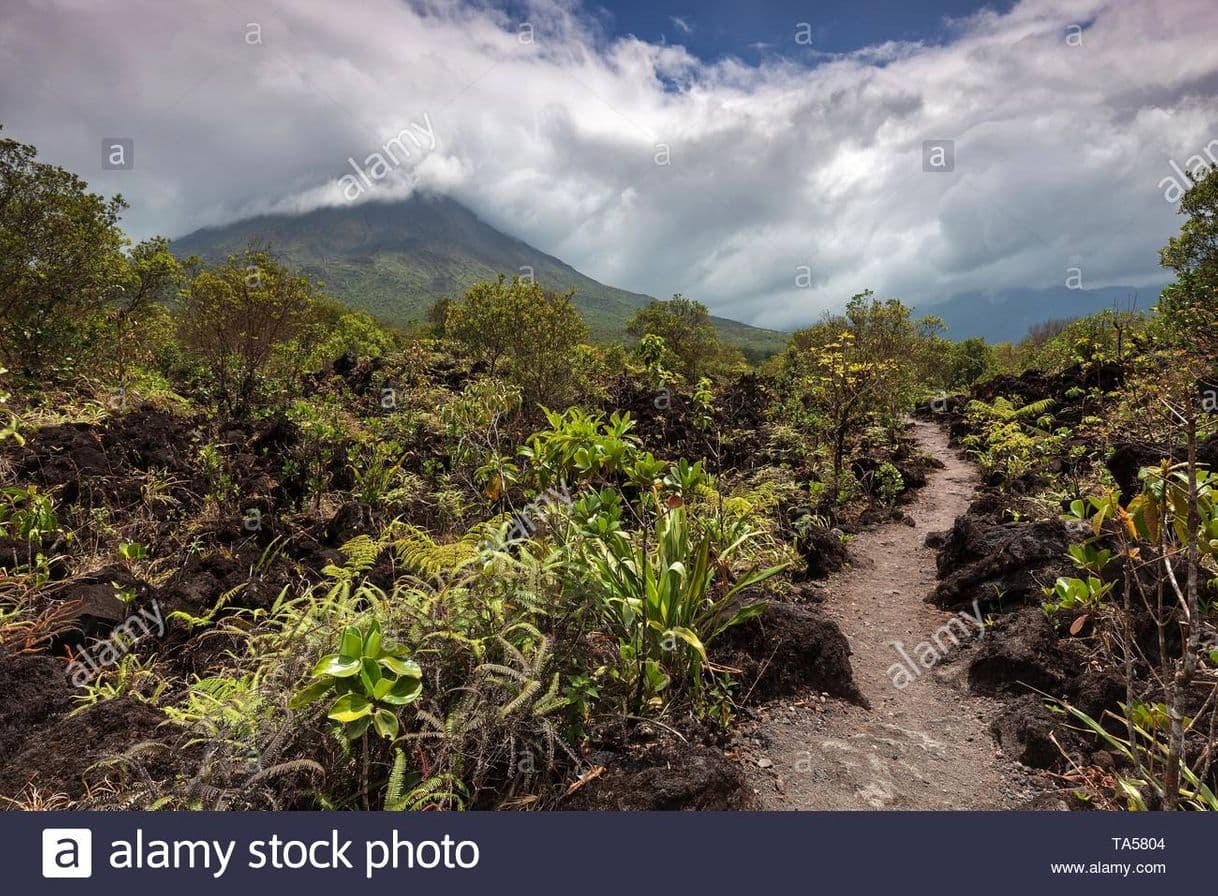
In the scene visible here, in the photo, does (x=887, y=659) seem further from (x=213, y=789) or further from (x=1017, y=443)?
(x=1017, y=443)

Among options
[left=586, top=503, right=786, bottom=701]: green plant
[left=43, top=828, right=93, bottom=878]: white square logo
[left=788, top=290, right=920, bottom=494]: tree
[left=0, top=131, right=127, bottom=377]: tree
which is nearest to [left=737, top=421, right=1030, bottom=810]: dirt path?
[left=586, top=503, right=786, bottom=701]: green plant

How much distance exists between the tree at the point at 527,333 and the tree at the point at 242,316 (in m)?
3.62

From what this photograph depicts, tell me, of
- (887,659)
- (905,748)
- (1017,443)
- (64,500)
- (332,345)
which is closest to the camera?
(905,748)

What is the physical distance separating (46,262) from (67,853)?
1062cm

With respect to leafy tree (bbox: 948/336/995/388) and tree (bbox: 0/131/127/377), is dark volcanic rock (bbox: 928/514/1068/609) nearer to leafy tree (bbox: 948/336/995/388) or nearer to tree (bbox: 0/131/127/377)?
tree (bbox: 0/131/127/377)

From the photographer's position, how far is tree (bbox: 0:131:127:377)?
28.8ft

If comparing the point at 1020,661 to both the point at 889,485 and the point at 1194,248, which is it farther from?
the point at 1194,248

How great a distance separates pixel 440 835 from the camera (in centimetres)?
208

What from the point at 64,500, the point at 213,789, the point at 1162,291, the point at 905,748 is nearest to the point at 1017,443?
the point at 905,748

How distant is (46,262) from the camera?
9.18 metres

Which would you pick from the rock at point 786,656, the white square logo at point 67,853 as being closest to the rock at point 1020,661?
the rock at point 786,656

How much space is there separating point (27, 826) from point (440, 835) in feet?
4.63

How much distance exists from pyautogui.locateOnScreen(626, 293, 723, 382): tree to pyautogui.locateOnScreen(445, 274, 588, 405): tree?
1145 centimetres

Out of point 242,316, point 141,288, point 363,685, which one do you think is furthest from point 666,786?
point 141,288
